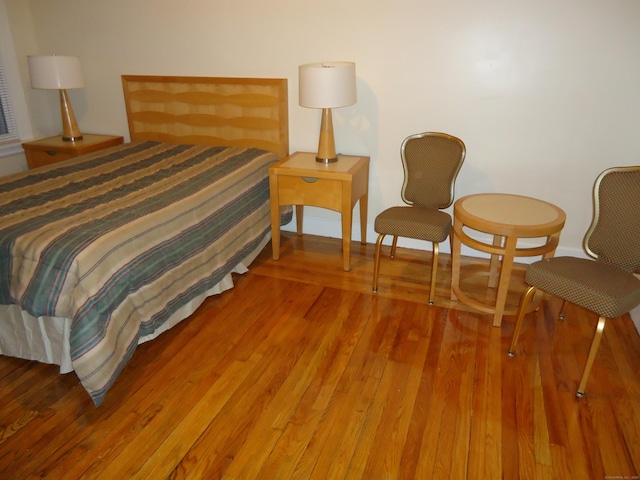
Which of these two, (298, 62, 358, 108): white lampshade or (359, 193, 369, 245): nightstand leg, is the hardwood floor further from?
(298, 62, 358, 108): white lampshade

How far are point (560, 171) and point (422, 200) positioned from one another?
869 millimetres

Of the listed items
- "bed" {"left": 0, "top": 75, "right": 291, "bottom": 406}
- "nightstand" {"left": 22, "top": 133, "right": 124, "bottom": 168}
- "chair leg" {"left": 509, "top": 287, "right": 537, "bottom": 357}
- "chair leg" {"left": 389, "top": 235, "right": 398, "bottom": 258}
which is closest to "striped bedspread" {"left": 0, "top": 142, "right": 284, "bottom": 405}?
"bed" {"left": 0, "top": 75, "right": 291, "bottom": 406}

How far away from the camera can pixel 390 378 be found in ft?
6.77

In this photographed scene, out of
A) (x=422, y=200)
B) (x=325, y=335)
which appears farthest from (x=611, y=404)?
(x=422, y=200)

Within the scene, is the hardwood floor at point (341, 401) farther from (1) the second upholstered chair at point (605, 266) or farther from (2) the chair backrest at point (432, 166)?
(2) the chair backrest at point (432, 166)

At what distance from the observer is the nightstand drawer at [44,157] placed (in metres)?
3.58

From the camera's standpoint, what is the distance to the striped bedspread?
1852mm

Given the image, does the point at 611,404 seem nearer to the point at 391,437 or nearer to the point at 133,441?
the point at 391,437

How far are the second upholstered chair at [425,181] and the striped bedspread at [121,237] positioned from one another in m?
0.92

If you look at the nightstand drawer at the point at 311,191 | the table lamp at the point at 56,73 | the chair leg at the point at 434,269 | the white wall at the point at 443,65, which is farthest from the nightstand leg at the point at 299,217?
the table lamp at the point at 56,73

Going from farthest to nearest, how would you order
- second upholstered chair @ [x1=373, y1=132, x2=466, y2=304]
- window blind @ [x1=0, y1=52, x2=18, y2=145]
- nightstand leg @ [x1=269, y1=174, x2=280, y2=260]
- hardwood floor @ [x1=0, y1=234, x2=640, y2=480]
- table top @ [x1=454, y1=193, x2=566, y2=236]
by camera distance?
window blind @ [x1=0, y1=52, x2=18, y2=145] → nightstand leg @ [x1=269, y1=174, x2=280, y2=260] → second upholstered chair @ [x1=373, y1=132, x2=466, y2=304] → table top @ [x1=454, y1=193, x2=566, y2=236] → hardwood floor @ [x1=0, y1=234, x2=640, y2=480]

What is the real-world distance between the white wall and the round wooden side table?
556 millimetres

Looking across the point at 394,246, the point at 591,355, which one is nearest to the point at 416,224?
the point at 394,246

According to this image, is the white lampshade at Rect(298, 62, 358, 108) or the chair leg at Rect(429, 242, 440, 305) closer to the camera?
the chair leg at Rect(429, 242, 440, 305)
